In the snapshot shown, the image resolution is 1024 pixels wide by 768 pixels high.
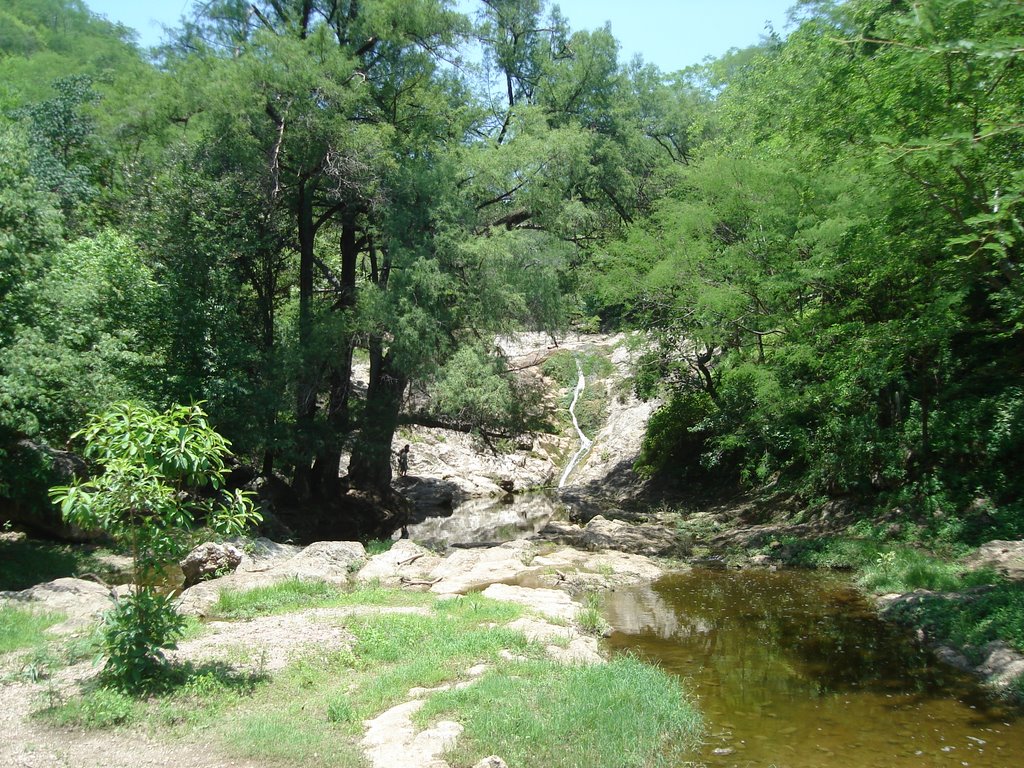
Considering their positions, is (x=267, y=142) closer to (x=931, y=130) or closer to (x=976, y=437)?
(x=931, y=130)

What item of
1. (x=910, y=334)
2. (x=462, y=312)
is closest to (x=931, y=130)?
(x=910, y=334)

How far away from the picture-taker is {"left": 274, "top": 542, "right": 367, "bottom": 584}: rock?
12.2 m

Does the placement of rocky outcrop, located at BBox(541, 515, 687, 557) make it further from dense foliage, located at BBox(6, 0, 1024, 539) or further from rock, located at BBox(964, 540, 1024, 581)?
rock, located at BBox(964, 540, 1024, 581)

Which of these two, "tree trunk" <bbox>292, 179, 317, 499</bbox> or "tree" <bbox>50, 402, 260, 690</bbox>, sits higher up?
"tree trunk" <bbox>292, 179, 317, 499</bbox>

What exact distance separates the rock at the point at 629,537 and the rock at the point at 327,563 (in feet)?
18.0

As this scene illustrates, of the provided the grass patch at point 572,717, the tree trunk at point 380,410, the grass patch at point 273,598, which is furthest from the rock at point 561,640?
the tree trunk at point 380,410

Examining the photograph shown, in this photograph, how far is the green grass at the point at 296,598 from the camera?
9.92m

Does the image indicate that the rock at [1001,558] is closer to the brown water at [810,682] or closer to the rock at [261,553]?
the brown water at [810,682]

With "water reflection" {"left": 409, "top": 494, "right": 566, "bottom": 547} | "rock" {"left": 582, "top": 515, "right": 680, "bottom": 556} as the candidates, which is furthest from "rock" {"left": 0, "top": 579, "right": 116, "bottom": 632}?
"rock" {"left": 582, "top": 515, "right": 680, "bottom": 556}

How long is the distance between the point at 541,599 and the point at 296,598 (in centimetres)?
350

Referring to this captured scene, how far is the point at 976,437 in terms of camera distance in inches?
528

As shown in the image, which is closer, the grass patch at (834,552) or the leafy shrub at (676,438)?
the grass patch at (834,552)

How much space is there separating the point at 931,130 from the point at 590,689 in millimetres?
8400

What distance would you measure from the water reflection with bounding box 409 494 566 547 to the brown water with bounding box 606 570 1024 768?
313 inches
